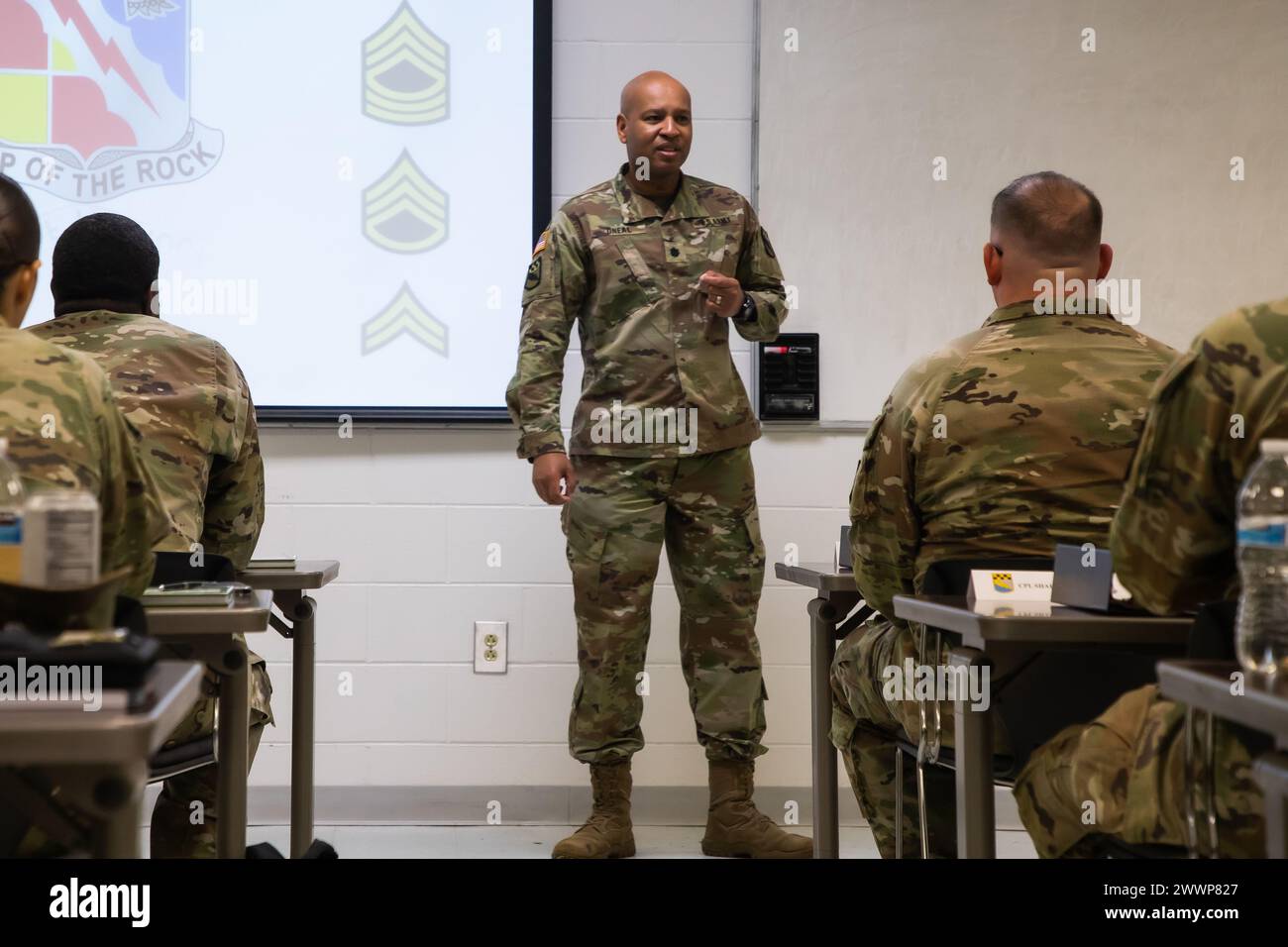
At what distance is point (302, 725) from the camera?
260 cm

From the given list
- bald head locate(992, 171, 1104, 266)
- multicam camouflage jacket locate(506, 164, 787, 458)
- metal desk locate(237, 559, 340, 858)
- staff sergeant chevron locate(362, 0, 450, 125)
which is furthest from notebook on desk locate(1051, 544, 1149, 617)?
staff sergeant chevron locate(362, 0, 450, 125)

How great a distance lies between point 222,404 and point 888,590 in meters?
1.20

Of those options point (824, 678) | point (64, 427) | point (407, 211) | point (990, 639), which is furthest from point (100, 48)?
point (990, 639)

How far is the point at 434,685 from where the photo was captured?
11.7 feet

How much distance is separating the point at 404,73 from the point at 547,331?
38.3 inches

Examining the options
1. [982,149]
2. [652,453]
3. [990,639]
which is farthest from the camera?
[982,149]

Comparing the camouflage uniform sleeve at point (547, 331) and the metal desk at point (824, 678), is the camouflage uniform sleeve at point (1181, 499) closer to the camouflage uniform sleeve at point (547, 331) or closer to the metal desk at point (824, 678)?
the metal desk at point (824, 678)

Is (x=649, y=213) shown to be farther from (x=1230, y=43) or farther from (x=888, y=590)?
(x=1230, y=43)

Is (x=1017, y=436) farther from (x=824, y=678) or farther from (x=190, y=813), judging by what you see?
(x=190, y=813)

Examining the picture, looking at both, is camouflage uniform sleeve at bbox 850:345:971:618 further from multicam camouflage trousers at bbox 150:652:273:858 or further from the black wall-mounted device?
the black wall-mounted device

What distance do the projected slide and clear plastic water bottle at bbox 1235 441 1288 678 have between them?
8.50ft

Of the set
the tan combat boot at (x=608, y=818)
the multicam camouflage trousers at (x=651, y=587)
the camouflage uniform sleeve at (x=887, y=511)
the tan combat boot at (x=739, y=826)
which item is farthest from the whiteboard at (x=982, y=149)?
the camouflage uniform sleeve at (x=887, y=511)

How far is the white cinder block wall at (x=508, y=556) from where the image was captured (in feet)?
11.7
